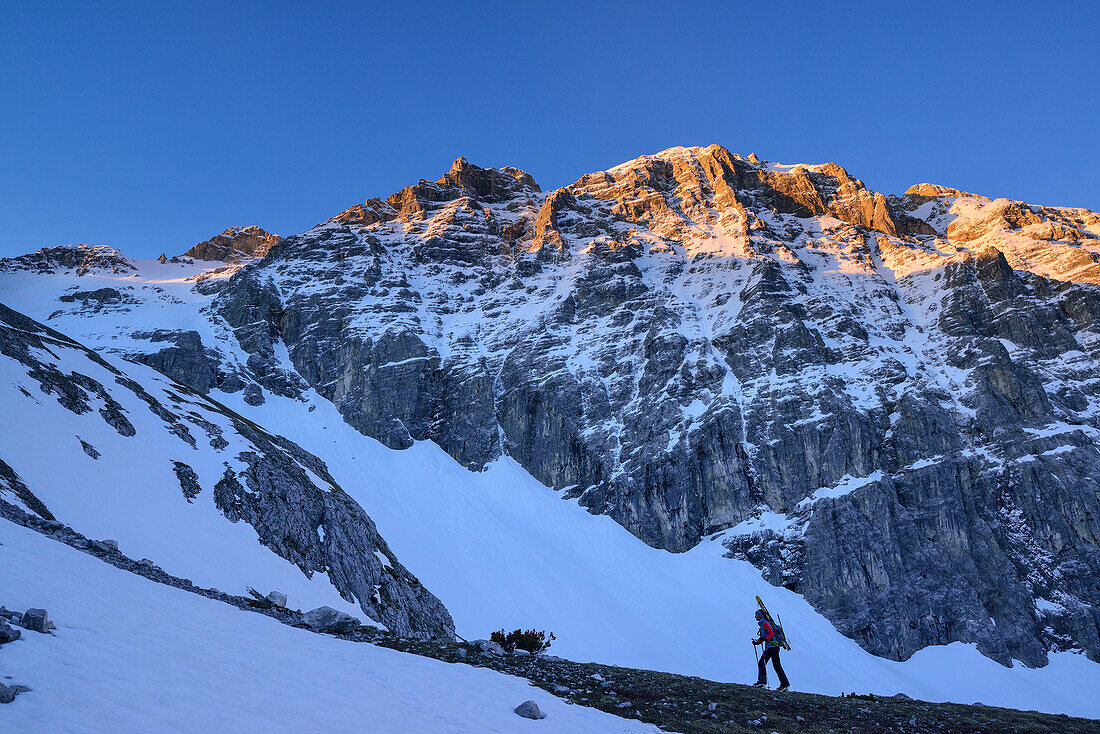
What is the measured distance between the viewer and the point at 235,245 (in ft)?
585

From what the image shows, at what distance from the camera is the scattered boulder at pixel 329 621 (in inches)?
582

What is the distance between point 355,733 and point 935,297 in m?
105

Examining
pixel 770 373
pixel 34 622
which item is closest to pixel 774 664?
pixel 34 622

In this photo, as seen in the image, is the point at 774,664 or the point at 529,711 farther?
the point at 774,664

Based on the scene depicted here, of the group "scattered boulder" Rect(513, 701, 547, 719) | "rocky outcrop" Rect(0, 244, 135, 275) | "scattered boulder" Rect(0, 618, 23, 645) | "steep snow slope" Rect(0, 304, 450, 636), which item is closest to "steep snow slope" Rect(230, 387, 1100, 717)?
"steep snow slope" Rect(0, 304, 450, 636)

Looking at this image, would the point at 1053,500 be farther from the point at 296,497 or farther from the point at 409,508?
the point at 296,497

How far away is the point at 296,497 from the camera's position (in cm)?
3750

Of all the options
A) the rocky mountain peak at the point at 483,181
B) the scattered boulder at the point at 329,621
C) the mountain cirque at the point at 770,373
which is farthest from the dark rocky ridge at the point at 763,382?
the scattered boulder at the point at 329,621

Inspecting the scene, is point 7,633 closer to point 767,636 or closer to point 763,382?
point 767,636

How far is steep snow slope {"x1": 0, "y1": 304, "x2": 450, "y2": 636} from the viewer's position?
25172 millimetres

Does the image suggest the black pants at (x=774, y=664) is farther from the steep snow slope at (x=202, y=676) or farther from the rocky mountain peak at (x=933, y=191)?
Answer: the rocky mountain peak at (x=933, y=191)

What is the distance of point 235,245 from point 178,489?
565 ft

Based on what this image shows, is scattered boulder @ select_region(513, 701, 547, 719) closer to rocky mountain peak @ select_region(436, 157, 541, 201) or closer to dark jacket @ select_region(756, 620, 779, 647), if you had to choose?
dark jacket @ select_region(756, 620, 779, 647)

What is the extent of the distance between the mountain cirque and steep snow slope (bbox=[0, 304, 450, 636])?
4067cm
